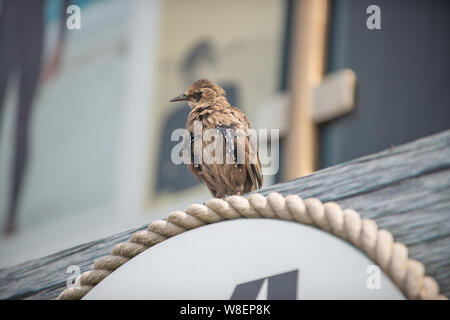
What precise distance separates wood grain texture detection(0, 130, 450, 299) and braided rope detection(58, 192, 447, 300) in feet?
0.05

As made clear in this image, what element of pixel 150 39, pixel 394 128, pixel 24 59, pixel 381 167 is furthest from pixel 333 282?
pixel 24 59

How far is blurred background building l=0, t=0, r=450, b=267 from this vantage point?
229 cm

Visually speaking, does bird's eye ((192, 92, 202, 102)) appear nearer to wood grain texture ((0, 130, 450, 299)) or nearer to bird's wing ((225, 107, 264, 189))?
bird's wing ((225, 107, 264, 189))

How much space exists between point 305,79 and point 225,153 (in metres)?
0.83

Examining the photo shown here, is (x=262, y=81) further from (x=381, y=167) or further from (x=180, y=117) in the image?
(x=381, y=167)

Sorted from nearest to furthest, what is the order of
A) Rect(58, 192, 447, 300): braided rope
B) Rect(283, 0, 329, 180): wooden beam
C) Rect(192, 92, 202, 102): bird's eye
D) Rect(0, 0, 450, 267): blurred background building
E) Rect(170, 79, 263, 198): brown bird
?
Rect(58, 192, 447, 300): braided rope < Rect(170, 79, 263, 198): brown bird < Rect(192, 92, 202, 102): bird's eye < Rect(0, 0, 450, 267): blurred background building < Rect(283, 0, 329, 180): wooden beam

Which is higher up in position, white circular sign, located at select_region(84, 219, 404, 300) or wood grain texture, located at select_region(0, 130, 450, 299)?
wood grain texture, located at select_region(0, 130, 450, 299)

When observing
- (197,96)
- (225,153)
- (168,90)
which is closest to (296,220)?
(225,153)

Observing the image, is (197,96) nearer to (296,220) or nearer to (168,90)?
(296,220)

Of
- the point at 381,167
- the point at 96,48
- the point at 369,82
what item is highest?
the point at 96,48

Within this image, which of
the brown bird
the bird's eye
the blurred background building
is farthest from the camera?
the blurred background building

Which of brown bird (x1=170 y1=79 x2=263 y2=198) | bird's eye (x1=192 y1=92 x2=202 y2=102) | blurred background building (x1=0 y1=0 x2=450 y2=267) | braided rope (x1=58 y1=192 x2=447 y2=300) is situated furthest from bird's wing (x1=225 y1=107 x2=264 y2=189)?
braided rope (x1=58 y1=192 x2=447 y2=300)

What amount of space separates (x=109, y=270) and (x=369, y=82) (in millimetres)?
1476
